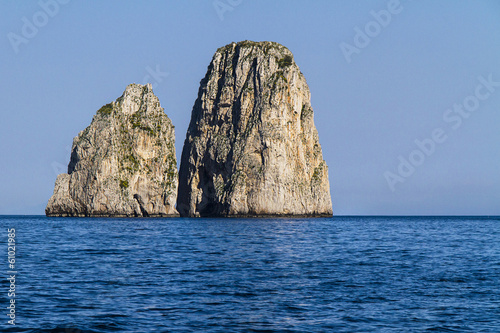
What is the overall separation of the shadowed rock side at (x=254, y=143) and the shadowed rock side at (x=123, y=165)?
34.0ft

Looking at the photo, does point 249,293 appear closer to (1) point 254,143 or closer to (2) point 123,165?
(1) point 254,143

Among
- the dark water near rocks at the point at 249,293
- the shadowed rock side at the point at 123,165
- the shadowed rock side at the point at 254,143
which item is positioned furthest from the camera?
the shadowed rock side at the point at 123,165

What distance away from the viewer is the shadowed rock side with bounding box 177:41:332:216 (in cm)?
15550

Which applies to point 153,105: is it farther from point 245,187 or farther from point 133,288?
point 133,288

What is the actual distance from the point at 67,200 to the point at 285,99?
71.3m

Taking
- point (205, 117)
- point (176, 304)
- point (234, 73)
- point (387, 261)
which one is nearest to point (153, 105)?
Result: point (205, 117)

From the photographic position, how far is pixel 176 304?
21859 mm

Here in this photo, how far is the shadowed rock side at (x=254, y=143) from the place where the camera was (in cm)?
15550

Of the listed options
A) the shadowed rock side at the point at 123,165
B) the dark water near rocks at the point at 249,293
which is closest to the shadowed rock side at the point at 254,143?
the shadowed rock side at the point at 123,165

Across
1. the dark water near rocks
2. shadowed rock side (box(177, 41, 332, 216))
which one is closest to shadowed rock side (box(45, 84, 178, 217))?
shadowed rock side (box(177, 41, 332, 216))

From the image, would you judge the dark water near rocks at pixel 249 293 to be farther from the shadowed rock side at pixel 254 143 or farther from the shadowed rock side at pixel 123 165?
the shadowed rock side at pixel 123 165

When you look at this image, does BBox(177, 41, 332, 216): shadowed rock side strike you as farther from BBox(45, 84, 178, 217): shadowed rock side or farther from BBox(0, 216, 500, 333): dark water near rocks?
BBox(0, 216, 500, 333): dark water near rocks

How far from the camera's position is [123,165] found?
166m

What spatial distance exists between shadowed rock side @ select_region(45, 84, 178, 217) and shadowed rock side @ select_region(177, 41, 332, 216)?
1037 cm
